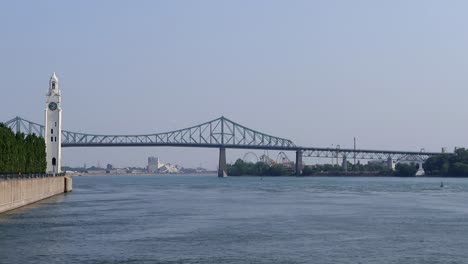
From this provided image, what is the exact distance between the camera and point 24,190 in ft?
193

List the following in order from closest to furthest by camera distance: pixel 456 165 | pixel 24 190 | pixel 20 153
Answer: pixel 24 190 → pixel 20 153 → pixel 456 165

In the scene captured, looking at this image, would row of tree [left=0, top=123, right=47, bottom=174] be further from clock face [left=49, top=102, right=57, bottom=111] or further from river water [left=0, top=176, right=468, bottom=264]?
clock face [left=49, top=102, right=57, bottom=111]

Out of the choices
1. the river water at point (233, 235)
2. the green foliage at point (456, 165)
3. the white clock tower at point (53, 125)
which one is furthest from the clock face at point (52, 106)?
the green foliage at point (456, 165)

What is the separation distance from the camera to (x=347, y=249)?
33406 millimetres

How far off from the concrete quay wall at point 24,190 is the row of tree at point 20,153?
170 cm

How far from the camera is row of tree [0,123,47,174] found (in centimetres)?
5969

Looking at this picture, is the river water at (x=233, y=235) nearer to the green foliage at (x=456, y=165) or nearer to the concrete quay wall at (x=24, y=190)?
the concrete quay wall at (x=24, y=190)

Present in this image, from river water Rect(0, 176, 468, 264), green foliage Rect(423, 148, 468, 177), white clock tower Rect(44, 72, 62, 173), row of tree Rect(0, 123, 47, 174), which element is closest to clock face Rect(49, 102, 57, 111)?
white clock tower Rect(44, 72, 62, 173)

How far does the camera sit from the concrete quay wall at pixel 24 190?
5053 cm

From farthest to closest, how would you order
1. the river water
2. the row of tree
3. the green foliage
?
the green foliage, the row of tree, the river water

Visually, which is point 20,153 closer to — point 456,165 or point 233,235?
point 233,235

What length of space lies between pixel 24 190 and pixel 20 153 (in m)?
8.84

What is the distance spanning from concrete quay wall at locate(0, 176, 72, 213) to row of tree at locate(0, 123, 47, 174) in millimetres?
1703

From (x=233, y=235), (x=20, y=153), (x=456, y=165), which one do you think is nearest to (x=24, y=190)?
(x=20, y=153)
